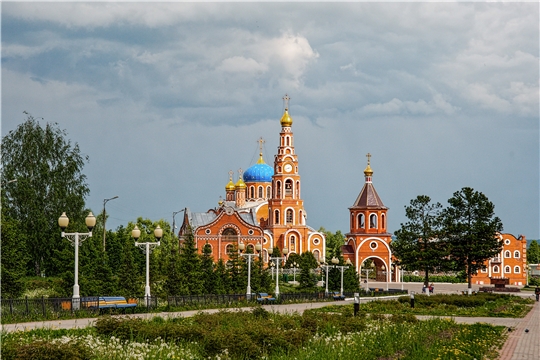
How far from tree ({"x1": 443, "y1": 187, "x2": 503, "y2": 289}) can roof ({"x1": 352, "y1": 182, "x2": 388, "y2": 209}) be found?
22.0m

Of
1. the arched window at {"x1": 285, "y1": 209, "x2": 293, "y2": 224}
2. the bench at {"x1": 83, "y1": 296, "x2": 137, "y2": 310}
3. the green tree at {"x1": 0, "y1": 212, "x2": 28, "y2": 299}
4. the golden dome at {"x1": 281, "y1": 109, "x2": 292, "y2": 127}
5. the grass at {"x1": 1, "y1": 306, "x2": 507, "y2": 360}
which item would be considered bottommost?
the grass at {"x1": 1, "y1": 306, "x2": 507, "y2": 360}

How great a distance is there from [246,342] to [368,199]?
2333 inches

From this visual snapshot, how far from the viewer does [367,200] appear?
72.6 metres

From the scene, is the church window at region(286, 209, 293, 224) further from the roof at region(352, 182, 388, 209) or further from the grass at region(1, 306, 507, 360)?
the grass at region(1, 306, 507, 360)

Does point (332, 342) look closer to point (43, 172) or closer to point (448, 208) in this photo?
point (43, 172)

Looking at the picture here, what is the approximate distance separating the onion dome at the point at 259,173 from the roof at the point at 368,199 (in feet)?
63.5

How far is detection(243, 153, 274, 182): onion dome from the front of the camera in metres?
90.6

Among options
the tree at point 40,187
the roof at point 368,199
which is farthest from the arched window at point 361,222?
the tree at point 40,187

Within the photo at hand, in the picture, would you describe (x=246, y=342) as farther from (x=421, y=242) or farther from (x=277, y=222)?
(x=277, y=222)

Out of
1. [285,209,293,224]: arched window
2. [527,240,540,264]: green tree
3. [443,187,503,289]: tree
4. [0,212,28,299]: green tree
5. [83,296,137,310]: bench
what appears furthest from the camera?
[527,240,540,264]: green tree

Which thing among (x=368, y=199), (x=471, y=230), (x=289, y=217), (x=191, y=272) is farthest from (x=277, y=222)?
(x=191, y=272)

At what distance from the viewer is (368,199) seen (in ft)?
238

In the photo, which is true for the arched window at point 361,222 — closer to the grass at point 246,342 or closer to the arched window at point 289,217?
the arched window at point 289,217

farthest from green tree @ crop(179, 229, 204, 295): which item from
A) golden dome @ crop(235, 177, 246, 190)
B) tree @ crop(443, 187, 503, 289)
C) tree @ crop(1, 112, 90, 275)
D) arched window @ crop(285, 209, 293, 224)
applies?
golden dome @ crop(235, 177, 246, 190)
